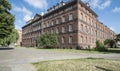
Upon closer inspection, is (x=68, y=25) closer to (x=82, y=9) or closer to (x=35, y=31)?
(x=82, y=9)

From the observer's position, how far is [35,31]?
6919 centimetres

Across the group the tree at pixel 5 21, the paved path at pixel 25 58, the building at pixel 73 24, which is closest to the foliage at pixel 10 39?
the building at pixel 73 24

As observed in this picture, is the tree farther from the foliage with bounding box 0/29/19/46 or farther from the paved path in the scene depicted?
the paved path

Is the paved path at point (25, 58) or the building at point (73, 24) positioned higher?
the building at point (73, 24)

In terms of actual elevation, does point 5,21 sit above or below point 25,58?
above

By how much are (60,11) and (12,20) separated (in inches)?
743

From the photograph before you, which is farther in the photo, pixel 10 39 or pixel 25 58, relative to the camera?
pixel 10 39

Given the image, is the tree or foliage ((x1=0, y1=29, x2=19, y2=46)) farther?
foliage ((x1=0, y1=29, x2=19, y2=46))

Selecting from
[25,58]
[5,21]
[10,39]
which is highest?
[5,21]

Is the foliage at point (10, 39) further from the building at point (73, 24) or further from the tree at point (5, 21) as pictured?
the tree at point (5, 21)

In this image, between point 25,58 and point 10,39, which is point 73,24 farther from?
point 25,58

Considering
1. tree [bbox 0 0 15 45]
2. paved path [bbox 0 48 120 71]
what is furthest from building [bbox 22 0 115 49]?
paved path [bbox 0 48 120 71]

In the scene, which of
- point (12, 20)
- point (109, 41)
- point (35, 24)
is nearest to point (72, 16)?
point (12, 20)

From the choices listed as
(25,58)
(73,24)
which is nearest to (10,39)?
(73,24)
